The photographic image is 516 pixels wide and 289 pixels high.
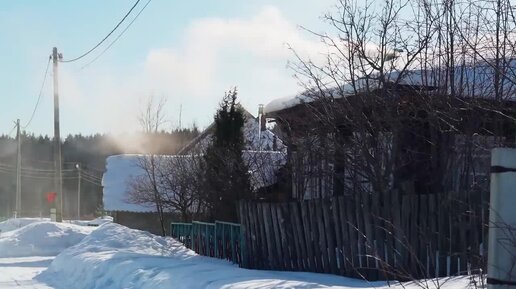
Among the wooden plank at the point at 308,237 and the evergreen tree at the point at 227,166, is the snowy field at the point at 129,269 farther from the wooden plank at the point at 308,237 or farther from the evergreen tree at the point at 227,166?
the evergreen tree at the point at 227,166

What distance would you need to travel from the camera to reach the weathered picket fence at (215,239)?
14.4 meters

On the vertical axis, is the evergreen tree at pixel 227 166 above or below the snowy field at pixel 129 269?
above

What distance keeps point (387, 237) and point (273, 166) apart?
660 centimetres

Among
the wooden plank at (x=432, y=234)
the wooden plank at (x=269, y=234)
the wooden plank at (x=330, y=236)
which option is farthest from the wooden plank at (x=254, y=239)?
the wooden plank at (x=432, y=234)

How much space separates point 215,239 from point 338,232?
17.3 ft

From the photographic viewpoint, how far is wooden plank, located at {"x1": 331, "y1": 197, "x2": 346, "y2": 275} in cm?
1058

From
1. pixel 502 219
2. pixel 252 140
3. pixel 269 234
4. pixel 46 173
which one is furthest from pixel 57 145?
pixel 46 173

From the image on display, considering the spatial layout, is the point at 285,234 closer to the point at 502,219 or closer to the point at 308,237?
Result: the point at 308,237

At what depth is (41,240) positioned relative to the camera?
2608cm

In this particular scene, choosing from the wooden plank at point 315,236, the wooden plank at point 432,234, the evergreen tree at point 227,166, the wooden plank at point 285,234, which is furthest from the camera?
the evergreen tree at point 227,166

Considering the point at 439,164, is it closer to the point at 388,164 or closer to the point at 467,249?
the point at 388,164

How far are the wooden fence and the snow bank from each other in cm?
39

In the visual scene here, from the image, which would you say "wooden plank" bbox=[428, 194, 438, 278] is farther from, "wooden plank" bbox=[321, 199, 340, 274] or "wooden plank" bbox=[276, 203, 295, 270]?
"wooden plank" bbox=[276, 203, 295, 270]

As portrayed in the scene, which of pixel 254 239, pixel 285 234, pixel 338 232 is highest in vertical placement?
pixel 338 232
